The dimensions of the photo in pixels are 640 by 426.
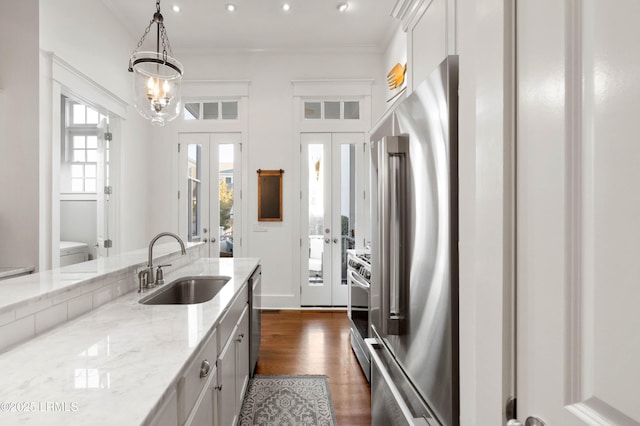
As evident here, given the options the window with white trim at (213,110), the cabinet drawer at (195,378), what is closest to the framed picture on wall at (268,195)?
the window with white trim at (213,110)

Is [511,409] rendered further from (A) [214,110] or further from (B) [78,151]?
(B) [78,151]

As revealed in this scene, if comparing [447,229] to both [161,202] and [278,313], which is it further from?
[161,202]

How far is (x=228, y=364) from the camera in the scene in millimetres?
1524

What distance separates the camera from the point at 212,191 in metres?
4.36

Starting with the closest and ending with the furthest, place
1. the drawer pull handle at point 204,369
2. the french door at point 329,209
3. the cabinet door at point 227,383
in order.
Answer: the drawer pull handle at point 204,369 < the cabinet door at point 227,383 < the french door at point 329,209

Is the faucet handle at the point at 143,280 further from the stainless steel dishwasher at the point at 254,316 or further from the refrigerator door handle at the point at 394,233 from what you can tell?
the refrigerator door handle at the point at 394,233

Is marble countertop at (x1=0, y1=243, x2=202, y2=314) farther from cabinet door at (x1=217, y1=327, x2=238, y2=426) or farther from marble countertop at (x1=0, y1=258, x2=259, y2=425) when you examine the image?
cabinet door at (x1=217, y1=327, x2=238, y2=426)

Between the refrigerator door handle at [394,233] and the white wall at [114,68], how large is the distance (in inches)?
119

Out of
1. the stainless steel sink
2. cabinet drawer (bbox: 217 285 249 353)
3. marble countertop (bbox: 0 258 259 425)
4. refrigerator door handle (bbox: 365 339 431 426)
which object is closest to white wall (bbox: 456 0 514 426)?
refrigerator door handle (bbox: 365 339 431 426)

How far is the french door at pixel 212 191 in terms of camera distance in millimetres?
4352

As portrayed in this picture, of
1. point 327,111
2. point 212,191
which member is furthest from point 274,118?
point 212,191
